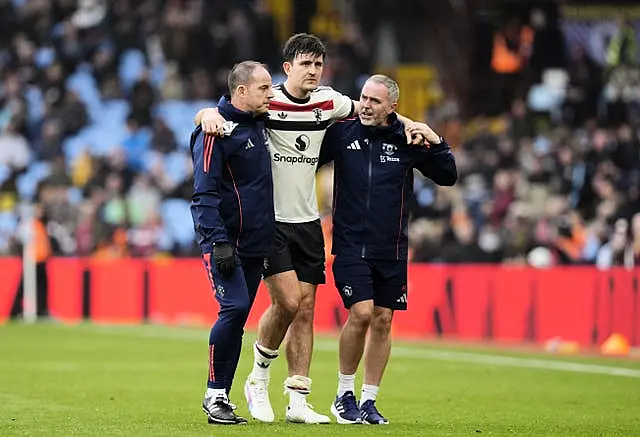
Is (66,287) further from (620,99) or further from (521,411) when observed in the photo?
(521,411)

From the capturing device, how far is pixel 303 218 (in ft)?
37.4

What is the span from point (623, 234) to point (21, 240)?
10.4 m

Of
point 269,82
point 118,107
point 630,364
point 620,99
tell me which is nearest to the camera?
point 269,82

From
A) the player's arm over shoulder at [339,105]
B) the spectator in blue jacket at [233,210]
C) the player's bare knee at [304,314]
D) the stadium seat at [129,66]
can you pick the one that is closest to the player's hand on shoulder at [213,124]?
the spectator in blue jacket at [233,210]

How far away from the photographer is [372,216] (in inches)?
460

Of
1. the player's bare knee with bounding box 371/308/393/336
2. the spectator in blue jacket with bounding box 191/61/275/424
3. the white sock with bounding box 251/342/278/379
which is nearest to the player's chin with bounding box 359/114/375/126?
the spectator in blue jacket with bounding box 191/61/275/424

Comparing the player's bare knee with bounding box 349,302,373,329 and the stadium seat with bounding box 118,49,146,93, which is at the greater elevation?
the stadium seat with bounding box 118,49,146,93

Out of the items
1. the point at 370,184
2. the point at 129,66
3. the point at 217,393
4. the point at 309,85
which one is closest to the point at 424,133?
the point at 370,184

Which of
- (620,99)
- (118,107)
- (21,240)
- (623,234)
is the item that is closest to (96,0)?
(118,107)

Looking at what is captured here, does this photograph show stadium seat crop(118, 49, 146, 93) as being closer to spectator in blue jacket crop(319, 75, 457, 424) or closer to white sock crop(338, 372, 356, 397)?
A: spectator in blue jacket crop(319, 75, 457, 424)

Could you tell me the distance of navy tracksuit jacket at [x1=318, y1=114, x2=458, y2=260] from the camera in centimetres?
1166

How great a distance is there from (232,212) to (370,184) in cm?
118

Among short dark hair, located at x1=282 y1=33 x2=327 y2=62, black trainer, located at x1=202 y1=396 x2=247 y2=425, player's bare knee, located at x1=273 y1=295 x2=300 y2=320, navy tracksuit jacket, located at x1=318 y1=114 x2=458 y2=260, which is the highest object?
short dark hair, located at x1=282 y1=33 x2=327 y2=62

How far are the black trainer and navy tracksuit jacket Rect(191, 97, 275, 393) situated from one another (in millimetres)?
103
